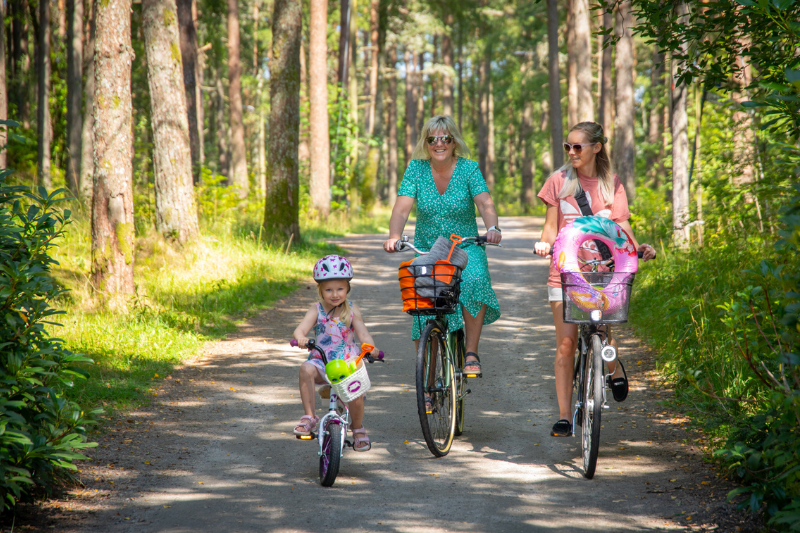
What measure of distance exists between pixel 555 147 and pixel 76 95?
17.4 m

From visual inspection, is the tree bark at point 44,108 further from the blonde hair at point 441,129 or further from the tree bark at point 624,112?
the blonde hair at point 441,129

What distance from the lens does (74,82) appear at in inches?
701

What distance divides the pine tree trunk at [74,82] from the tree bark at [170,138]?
5933 mm

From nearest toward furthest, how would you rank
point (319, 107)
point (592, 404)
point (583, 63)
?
point (592, 404)
point (319, 107)
point (583, 63)

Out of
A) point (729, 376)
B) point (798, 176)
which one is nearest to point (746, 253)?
point (729, 376)

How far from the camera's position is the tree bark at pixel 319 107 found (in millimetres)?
20250

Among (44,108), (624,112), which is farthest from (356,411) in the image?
(624,112)

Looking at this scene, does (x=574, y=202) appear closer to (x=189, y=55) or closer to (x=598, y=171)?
(x=598, y=171)

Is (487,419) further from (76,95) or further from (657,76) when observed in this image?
(657,76)

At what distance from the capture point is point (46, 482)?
4.03m

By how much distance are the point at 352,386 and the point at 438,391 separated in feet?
2.42

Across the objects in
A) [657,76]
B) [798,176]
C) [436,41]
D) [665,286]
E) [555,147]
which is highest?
[436,41]

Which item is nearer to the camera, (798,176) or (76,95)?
(798,176)

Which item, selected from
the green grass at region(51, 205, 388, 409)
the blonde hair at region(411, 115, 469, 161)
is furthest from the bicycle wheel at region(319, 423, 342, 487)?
the green grass at region(51, 205, 388, 409)
